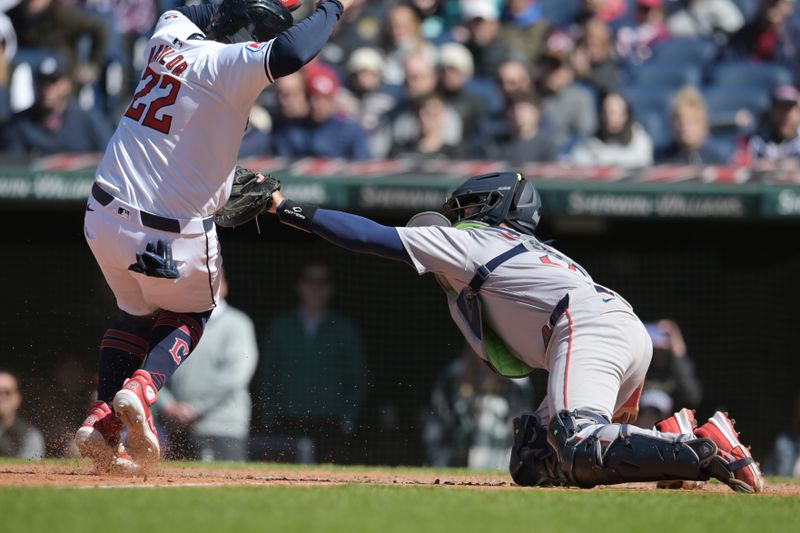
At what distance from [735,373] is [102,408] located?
5.24 m

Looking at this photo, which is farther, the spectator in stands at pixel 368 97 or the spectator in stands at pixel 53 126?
the spectator in stands at pixel 368 97

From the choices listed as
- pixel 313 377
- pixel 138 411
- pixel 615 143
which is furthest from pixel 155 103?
pixel 615 143

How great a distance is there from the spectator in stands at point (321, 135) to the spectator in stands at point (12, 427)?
250 cm

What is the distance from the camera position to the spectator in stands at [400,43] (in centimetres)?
998

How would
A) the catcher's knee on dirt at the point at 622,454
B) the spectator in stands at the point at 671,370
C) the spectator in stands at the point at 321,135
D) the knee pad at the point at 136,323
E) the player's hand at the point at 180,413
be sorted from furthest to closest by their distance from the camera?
1. the spectator in stands at the point at 321,135
2. the spectator in stands at the point at 671,370
3. the player's hand at the point at 180,413
4. the knee pad at the point at 136,323
5. the catcher's knee on dirt at the point at 622,454

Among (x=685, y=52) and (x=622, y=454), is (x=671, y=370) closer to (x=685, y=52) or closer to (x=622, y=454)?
(x=685, y=52)

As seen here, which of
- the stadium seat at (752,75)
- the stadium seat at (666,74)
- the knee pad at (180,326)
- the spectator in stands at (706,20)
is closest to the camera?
the knee pad at (180,326)

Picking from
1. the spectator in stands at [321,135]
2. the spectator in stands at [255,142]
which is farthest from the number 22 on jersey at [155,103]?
the spectator in stands at [321,135]

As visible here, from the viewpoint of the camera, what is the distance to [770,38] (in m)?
10.4

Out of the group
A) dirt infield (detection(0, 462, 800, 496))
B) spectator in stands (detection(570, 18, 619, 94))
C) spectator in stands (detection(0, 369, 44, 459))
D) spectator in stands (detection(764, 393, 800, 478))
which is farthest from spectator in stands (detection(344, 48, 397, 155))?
dirt infield (detection(0, 462, 800, 496))

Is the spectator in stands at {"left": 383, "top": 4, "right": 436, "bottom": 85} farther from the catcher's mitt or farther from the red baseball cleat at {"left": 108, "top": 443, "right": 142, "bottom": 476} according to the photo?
the red baseball cleat at {"left": 108, "top": 443, "right": 142, "bottom": 476}

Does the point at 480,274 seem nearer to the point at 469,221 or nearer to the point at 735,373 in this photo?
the point at 469,221

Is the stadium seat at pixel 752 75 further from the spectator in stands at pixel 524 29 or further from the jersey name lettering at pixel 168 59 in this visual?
the jersey name lettering at pixel 168 59

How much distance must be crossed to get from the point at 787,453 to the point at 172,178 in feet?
16.7
